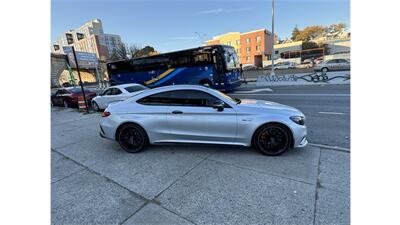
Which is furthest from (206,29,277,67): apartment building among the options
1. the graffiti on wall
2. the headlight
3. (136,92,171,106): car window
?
(136,92,171,106): car window

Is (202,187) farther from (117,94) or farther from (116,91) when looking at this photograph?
(116,91)

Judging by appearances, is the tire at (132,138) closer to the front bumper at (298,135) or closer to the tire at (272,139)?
the tire at (272,139)

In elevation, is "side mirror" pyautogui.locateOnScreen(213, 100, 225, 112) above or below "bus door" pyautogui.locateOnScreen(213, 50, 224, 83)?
below

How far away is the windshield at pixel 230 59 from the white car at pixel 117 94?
18.4 ft

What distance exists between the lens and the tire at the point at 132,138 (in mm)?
4133

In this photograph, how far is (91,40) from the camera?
251 feet

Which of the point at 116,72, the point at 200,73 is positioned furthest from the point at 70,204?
the point at 116,72

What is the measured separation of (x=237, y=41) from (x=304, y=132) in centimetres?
6979

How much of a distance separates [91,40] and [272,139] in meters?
89.4

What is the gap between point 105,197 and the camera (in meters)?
2.72

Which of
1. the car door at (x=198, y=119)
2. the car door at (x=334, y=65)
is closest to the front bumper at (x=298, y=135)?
the car door at (x=198, y=119)

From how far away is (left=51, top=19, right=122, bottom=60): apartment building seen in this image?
75688 millimetres

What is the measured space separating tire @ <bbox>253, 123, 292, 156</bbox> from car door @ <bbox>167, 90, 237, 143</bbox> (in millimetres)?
478

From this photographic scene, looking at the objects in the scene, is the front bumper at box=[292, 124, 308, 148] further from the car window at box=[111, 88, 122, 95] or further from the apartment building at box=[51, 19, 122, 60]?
the apartment building at box=[51, 19, 122, 60]
